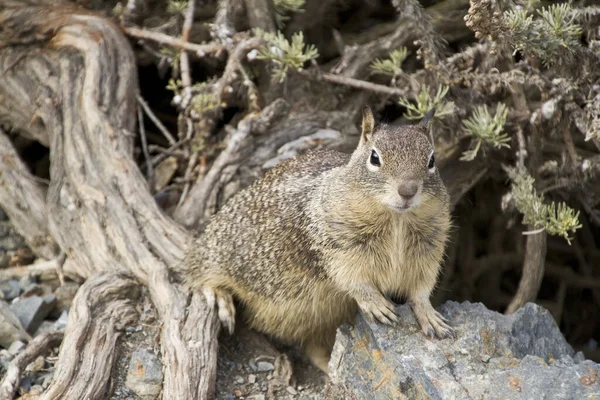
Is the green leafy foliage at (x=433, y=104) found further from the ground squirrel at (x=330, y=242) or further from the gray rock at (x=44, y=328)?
the gray rock at (x=44, y=328)

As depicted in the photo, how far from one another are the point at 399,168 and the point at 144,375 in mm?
1629

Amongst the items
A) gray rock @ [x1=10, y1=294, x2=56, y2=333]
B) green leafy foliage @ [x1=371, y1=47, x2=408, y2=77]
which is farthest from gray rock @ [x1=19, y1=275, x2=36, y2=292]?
green leafy foliage @ [x1=371, y1=47, x2=408, y2=77]

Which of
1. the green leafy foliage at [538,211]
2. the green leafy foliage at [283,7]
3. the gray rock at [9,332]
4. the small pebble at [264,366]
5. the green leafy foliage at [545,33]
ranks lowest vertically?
the small pebble at [264,366]

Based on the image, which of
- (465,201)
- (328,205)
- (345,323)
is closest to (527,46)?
(328,205)

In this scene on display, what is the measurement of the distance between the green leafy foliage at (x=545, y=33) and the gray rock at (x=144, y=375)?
2408mm

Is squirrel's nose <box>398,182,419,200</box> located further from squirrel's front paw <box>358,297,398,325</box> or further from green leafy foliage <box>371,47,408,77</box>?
green leafy foliage <box>371,47,408,77</box>

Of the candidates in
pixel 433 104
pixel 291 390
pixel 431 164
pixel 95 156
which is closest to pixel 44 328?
pixel 95 156

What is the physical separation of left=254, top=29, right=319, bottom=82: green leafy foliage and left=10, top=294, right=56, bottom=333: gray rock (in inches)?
80.5

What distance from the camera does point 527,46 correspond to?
3.75 metres

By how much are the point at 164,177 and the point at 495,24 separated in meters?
2.78

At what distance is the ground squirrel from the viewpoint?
350cm

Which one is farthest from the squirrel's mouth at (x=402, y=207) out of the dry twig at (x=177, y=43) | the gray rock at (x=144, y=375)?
the dry twig at (x=177, y=43)

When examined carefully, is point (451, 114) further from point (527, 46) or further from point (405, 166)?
point (405, 166)

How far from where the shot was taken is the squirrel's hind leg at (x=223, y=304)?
414cm
